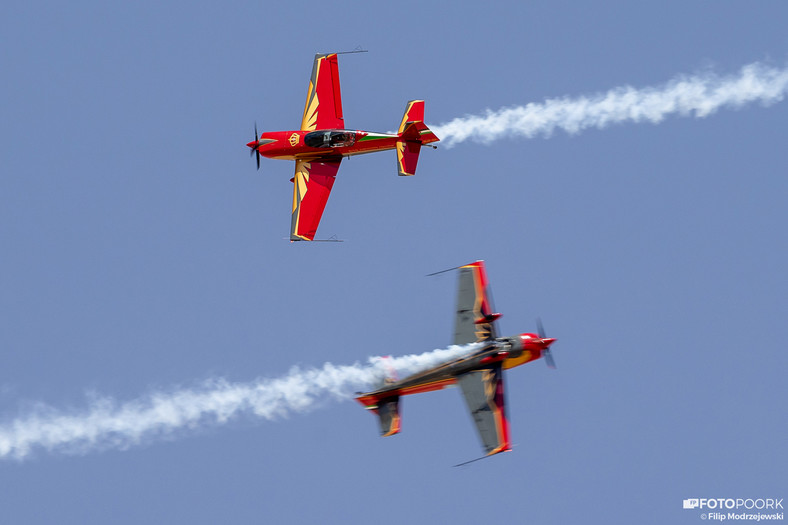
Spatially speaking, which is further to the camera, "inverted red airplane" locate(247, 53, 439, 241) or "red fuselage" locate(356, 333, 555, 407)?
"inverted red airplane" locate(247, 53, 439, 241)

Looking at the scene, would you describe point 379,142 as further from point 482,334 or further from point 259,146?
point 482,334

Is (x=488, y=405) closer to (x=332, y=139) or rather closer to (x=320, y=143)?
(x=332, y=139)

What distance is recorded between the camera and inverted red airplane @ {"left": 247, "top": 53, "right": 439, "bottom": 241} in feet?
189

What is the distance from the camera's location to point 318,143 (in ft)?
191

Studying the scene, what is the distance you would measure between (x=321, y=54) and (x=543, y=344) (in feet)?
53.9

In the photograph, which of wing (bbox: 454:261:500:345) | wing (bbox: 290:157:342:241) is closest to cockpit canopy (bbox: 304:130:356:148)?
wing (bbox: 290:157:342:241)

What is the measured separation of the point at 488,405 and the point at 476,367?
157 cm

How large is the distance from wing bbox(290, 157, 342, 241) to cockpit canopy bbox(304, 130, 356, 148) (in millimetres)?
868

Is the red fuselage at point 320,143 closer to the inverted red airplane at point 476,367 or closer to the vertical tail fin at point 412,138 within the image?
the vertical tail fin at point 412,138

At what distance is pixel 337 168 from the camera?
58.7 metres

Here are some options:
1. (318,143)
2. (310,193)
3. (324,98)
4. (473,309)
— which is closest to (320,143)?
(318,143)

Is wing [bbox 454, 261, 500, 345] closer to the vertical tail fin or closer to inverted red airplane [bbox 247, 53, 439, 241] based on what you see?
the vertical tail fin

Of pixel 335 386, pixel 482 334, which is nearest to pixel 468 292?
pixel 482 334

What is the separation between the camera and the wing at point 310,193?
57562 millimetres
